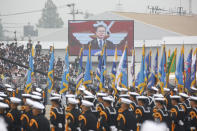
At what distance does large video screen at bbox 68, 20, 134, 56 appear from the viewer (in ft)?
132

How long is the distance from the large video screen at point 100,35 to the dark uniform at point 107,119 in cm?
2980

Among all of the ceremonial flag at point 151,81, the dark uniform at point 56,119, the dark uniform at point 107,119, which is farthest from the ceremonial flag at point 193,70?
the dark uniform at point 56,119

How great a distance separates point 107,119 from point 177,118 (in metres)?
2.03

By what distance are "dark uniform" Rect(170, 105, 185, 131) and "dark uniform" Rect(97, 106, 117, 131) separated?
1.66 m

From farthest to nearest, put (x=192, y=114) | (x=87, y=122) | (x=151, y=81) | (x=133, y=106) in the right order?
(x=151, y=81), (x=133, y=106), (x=192, y=114), (x=87, y=122)

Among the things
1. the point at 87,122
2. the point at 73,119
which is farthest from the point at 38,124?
the point at 73,119

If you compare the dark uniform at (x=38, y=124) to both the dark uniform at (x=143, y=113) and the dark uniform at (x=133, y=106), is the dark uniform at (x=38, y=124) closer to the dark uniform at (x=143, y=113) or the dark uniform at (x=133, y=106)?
the dark uniform at (x=143, y=113)

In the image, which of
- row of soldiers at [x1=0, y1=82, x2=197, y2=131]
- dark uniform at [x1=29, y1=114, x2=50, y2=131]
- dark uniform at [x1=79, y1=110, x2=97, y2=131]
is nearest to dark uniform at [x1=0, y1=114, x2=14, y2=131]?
row of soldiers at [x1=0, y1=82, x2=197, y2=131]

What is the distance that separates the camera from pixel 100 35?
40.5 meters

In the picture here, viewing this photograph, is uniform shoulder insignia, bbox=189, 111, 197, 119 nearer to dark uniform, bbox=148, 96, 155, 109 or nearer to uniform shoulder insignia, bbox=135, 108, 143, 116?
uniform shoulder insignia, bbox=135, 108, 143, 116

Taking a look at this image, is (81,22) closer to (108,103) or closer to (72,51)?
(72,51)

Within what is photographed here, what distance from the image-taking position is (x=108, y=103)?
10.2 m

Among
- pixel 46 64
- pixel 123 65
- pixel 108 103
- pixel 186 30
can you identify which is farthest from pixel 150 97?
pixel 186 30

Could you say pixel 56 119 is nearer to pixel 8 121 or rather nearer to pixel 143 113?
pixel 8 121
